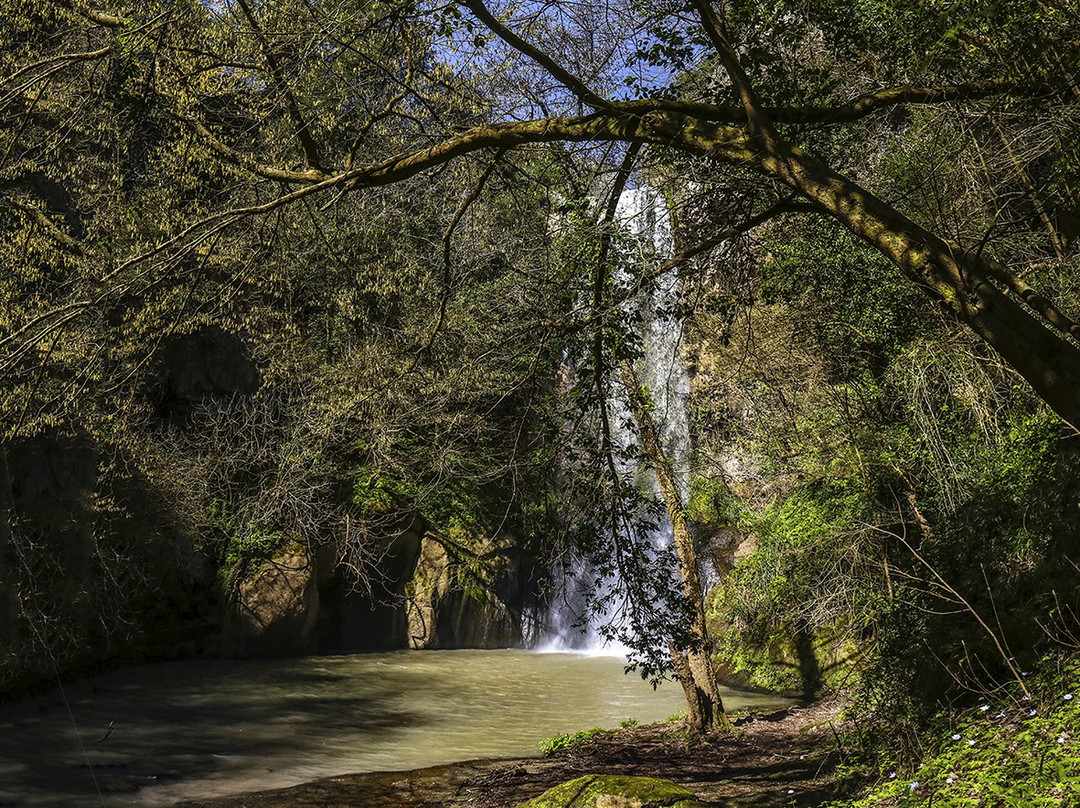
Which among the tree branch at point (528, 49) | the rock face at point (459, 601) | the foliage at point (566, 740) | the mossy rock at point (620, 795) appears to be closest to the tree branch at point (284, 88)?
the tree branch at point (528, 49)

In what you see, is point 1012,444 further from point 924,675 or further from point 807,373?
point 807,373

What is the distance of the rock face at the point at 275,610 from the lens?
64.1 feet

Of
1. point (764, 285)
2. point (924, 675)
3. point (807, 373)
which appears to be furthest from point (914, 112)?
point (924, 675)

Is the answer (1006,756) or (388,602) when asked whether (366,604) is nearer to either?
(388,602)

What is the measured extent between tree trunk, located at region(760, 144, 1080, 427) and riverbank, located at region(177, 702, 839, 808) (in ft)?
15.2

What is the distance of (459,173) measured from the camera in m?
8.65

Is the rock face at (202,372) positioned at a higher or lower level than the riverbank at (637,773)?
higher

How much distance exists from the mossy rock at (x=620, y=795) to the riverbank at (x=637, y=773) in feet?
4.50

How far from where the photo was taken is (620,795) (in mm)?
7207

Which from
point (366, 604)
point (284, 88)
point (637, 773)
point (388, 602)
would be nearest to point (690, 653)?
point (637, 773)

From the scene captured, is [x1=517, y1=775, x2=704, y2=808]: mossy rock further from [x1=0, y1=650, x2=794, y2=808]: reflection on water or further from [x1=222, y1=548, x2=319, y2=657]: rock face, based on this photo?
[x1=222, y1=548, x2=319, y2=657]: rock face

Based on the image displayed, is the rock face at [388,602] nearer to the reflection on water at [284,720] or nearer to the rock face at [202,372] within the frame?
the reflection on water at [284,720]

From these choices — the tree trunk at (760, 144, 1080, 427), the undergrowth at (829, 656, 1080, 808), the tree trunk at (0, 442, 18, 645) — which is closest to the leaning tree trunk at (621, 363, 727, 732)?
the undergrowth at (829, 656, 1080, 808)

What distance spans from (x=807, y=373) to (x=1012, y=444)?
147 inches
